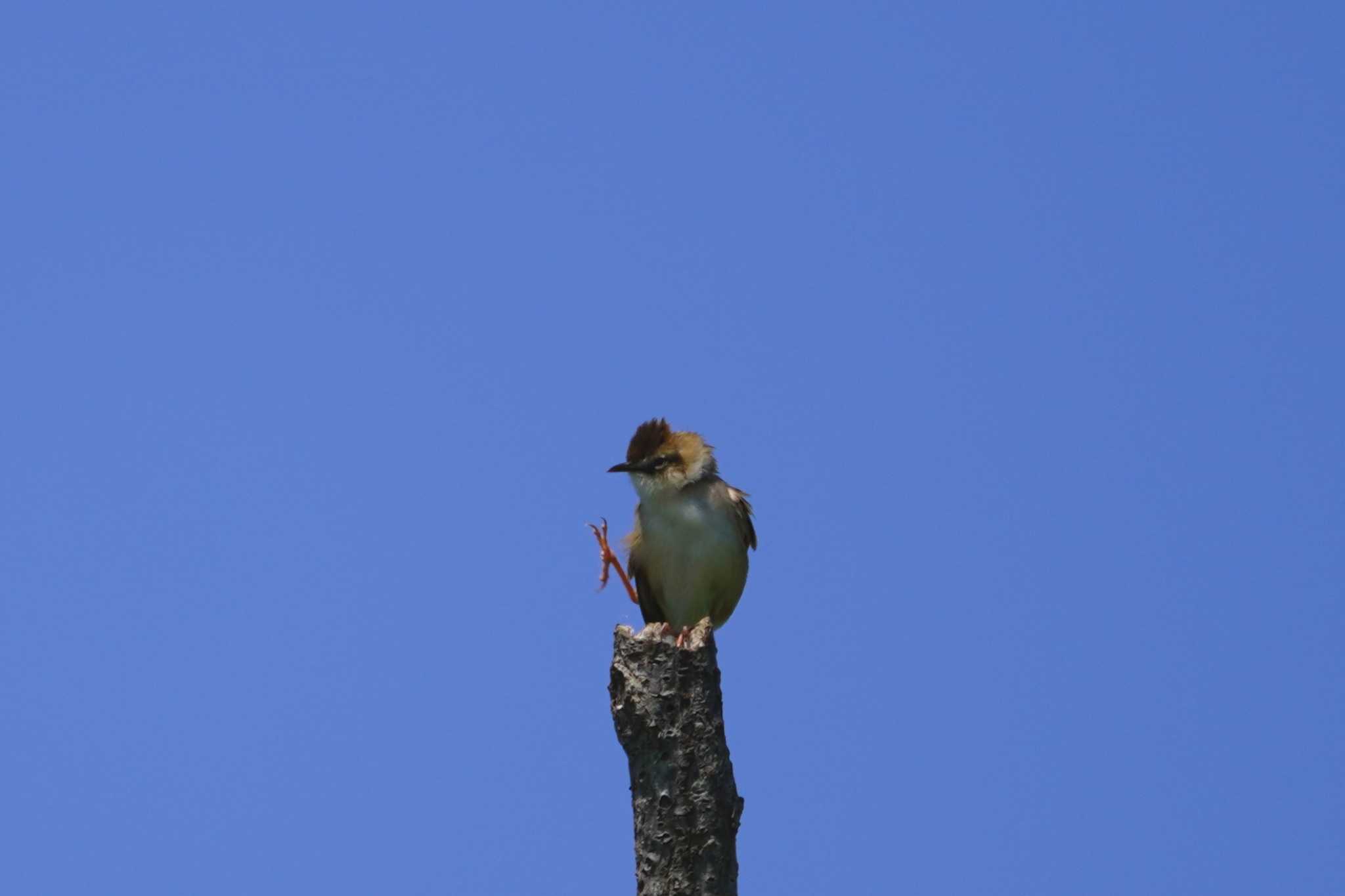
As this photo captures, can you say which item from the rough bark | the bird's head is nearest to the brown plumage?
the bird's head

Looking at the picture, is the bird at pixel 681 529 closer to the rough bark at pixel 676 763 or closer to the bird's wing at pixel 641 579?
the bird's wing at pixel 641 579

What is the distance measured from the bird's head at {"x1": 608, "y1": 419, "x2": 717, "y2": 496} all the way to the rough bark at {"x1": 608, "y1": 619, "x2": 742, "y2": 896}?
336 cm

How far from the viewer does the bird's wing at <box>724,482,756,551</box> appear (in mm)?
12555

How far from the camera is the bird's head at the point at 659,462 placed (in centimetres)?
1227

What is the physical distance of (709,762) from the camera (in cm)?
859

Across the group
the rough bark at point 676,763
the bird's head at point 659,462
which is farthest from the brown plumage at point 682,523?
the rough bark at point 676,763

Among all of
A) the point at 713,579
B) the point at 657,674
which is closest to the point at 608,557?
the point at 713,579

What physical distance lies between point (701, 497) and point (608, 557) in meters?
0.94

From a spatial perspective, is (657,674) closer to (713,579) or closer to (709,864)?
(709,864)

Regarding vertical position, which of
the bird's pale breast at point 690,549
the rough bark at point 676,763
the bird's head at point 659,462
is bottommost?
the rough bark at point 676,763

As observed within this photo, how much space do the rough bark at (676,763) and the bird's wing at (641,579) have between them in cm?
356

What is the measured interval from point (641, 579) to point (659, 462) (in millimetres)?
1027

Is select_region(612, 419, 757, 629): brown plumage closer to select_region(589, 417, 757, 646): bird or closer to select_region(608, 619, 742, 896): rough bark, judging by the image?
select_region(589, 417, 757, 646): bird

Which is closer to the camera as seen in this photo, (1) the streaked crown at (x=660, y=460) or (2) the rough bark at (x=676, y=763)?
(2) the rough bark at (x=676, y=763)
